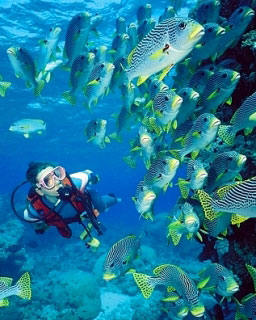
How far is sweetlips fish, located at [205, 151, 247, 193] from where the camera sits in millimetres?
3895

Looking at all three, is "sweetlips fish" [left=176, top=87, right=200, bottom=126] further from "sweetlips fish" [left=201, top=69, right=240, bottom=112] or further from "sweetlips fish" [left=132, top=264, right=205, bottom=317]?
"sweetlips fish" [left=132, top=264, right=205, bottom=317]

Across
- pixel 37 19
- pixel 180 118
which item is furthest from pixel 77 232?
pixel 180 118

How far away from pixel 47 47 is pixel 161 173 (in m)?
3.18

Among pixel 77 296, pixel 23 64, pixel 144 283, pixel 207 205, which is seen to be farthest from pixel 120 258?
pixel 77 296

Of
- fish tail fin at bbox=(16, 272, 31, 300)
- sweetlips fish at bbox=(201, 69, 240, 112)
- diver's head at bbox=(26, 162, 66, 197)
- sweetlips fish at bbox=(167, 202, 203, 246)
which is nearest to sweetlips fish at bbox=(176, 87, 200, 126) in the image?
sweetlips fish at bbox=(201, 69, 240, 112)

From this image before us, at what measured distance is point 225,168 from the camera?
399 cm

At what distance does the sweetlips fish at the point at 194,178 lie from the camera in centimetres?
397

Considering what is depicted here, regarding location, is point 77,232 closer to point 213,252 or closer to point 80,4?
point 80,4

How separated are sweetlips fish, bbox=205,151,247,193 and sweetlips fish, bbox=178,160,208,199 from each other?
0.51 feet

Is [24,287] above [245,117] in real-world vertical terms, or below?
below

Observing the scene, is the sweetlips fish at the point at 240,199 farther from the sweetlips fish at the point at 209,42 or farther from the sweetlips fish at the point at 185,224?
the sweetlips fish at the point at 209,42

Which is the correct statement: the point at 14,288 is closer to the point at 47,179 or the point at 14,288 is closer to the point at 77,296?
the point at 47,179

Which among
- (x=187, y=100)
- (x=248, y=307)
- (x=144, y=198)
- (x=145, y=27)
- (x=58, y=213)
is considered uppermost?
(x=145, y=27)

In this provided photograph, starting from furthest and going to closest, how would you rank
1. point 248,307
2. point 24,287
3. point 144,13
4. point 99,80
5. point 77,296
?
point 77,296, point 144,13, point 99,80, point 24,287, point 248,307
